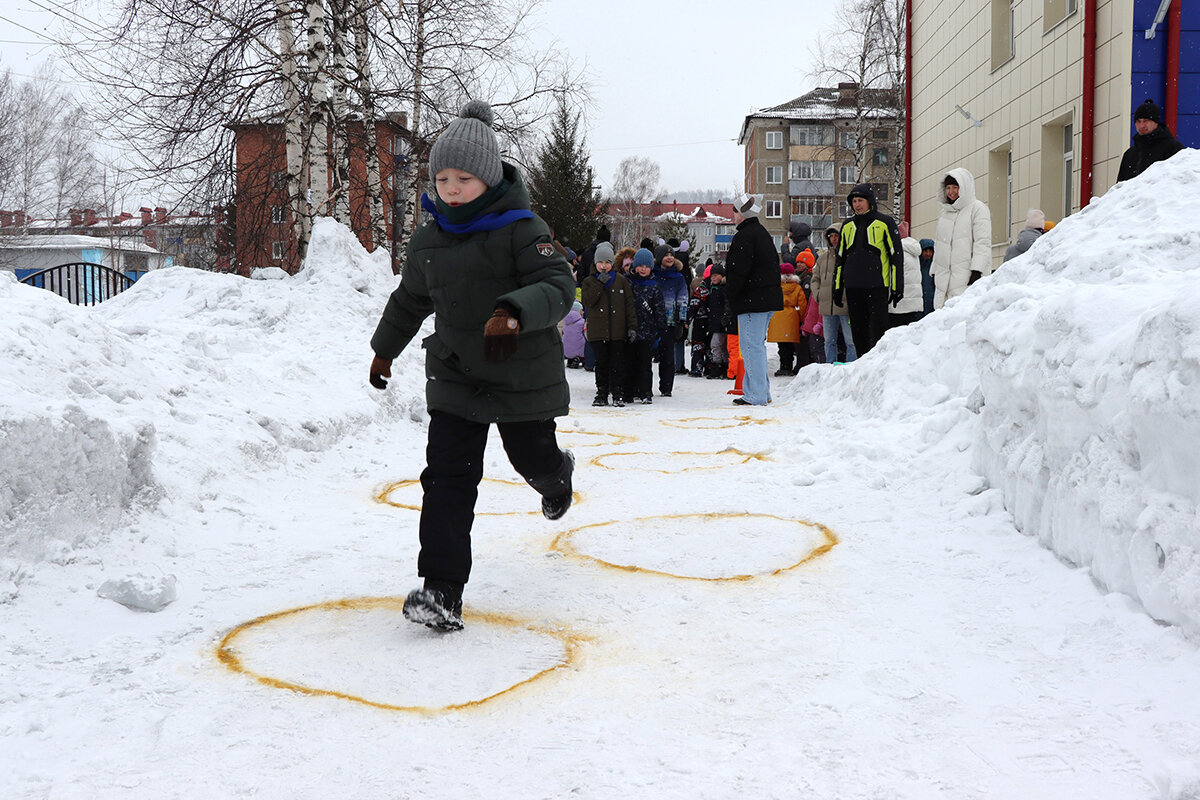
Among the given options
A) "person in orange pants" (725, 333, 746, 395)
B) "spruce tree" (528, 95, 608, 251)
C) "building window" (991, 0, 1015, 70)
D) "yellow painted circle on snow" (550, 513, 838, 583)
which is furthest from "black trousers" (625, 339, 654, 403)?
"spruce tree" (528, 95, 608, 251)

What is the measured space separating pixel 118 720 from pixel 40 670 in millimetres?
490

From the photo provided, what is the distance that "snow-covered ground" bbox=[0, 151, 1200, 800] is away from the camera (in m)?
2.24

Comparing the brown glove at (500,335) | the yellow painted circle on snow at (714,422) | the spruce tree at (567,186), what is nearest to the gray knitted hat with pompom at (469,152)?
the brown glove at (500,335)

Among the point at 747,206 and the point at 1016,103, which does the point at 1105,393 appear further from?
the point at 1016,103

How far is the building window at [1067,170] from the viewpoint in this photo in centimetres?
1293

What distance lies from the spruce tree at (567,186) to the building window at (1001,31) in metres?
17.8

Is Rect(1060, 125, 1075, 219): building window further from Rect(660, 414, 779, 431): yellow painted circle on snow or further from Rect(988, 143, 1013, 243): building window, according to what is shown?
Rect(660, 414, 779, 431): yellow painted circle on snow

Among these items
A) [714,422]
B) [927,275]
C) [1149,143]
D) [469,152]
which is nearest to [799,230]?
[927,275]

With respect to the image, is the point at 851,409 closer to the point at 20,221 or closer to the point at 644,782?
the point at 644,782

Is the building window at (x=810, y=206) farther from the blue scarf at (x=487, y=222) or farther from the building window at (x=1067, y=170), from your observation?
the blue scarf at (x=487, y=222)

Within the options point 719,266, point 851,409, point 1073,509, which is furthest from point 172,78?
point 1073,509

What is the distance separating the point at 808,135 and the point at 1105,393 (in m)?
68.9

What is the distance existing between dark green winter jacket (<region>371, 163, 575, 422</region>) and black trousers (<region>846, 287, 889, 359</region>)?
6.37m

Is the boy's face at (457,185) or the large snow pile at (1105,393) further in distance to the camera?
the boy's face at (457,185)
